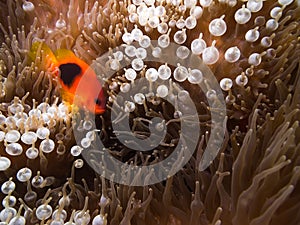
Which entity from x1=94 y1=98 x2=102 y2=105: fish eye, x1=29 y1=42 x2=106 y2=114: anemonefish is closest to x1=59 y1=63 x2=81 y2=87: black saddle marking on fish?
x1=29 y1=42 x2=106 y2=114: anemonefish

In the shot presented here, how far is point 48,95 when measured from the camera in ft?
3.94

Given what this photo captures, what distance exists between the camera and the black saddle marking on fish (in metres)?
1.22

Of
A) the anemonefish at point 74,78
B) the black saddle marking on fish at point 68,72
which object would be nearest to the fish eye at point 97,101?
the anemonefish at point 74,78

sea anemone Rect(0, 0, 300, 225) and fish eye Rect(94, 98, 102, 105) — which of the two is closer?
sea anemone Rect(0, 0, 300, 225)

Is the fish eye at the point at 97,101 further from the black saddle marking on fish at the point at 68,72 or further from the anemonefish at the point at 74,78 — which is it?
the black saddle marking on fish at the point at 68,72

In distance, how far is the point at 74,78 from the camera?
122 cm

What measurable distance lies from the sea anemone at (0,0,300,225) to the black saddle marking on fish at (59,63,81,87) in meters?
0.04

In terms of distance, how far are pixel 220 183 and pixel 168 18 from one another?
52 cm

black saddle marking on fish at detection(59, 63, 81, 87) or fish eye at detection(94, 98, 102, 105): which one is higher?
black saddle marking on fish at detection(59, 63, 81, 87)

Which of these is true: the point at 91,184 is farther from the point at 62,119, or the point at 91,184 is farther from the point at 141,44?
the point at 141,44

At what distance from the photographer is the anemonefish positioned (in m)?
1.17

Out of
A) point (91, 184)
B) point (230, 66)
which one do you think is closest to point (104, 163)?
point (91, 184)

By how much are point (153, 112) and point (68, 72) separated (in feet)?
0.95

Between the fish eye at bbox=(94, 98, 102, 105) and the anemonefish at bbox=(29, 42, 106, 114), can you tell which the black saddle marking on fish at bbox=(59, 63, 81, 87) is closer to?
the anemonefish at bbox=(29, 42, 106, 114)
